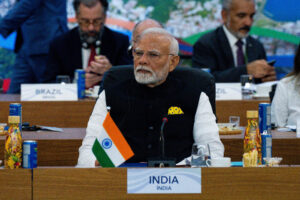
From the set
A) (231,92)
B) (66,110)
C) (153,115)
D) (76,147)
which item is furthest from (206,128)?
(66,110)

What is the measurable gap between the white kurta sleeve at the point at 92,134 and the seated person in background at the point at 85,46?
2.22m

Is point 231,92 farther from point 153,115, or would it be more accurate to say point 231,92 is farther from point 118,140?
point 118,140

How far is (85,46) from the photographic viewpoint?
644 centimetres

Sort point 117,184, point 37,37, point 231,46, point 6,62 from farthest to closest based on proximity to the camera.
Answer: point 6,62
point 37,37
point 231,46
point 117,184

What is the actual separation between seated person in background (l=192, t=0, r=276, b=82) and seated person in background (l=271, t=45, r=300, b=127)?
114cm

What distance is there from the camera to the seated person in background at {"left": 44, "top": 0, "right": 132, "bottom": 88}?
6398 mm

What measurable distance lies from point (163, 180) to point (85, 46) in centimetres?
361

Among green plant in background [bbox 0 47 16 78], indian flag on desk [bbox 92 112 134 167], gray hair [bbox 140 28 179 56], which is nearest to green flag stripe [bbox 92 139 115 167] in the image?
indian flag on desk [bbox 92 112 134 167]

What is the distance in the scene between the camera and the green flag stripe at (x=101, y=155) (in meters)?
3.15

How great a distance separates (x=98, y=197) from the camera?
295 centimetres

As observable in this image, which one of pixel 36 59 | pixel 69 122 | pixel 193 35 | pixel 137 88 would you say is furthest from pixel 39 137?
pixel 193 35

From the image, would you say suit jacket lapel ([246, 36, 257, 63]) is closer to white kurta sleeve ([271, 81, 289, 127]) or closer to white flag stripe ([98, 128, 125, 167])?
white kurta sleeve ([271, 81, 289, 127])

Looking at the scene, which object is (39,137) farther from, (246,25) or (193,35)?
(193,35)

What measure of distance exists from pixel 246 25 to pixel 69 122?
6.67 feet
